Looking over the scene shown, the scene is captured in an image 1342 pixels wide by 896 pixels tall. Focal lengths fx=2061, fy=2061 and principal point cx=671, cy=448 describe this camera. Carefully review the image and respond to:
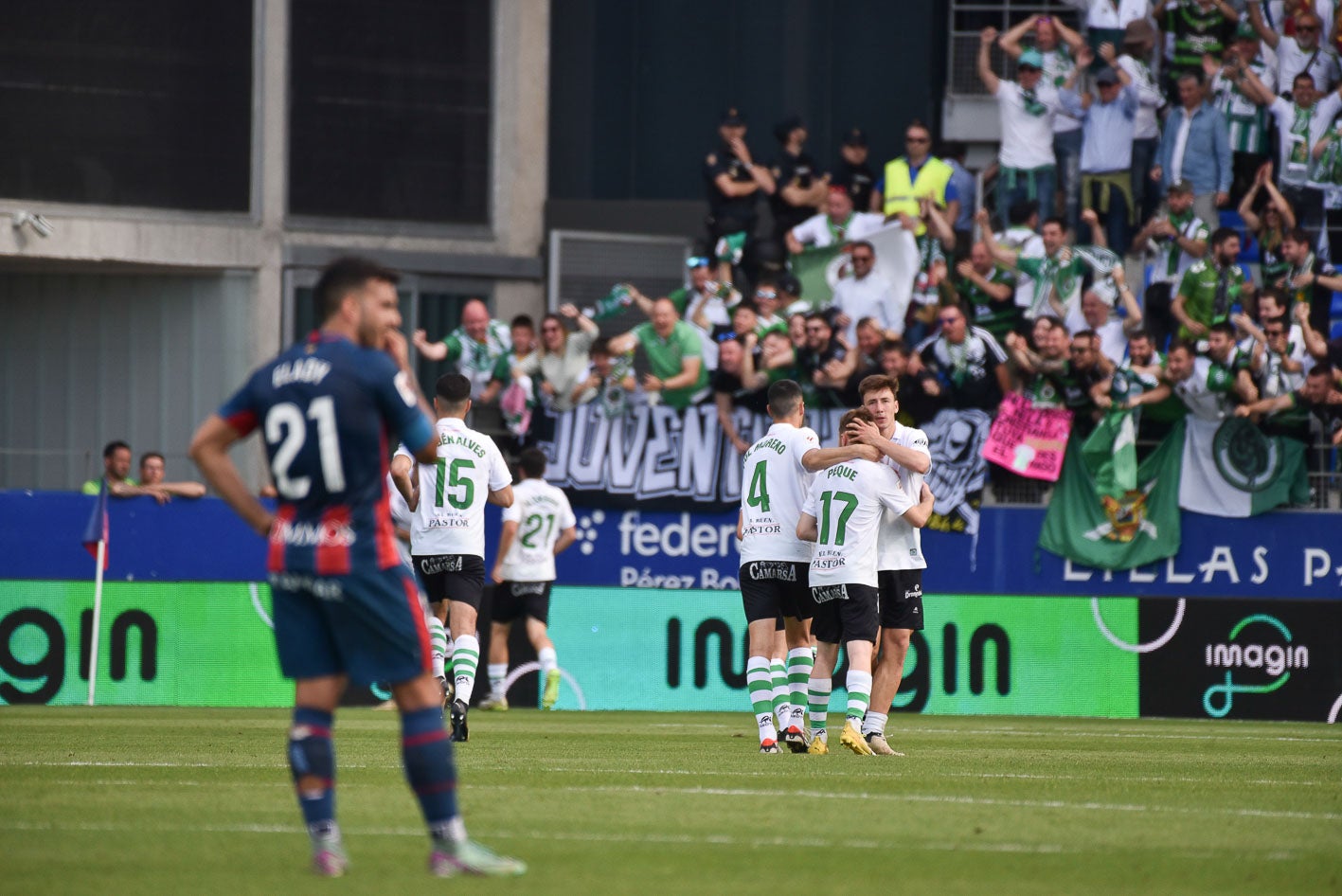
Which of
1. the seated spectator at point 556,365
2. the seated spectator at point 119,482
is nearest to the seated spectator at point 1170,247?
the seated spectator at point 556,365

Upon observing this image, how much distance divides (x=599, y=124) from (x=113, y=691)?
10.9 metres

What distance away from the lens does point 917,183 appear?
23203 mm

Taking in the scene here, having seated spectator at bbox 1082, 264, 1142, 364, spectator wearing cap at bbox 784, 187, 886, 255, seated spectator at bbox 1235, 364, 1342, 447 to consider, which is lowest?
seated spectator at bbox 1235, 364, 1342, 447

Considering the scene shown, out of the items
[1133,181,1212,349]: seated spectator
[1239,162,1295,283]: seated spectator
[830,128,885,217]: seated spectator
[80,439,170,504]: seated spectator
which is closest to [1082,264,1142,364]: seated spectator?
[1133,181,1212,349]: seated spectator

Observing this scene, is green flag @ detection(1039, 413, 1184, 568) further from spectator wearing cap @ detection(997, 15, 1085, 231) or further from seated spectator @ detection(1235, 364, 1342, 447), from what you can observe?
spectator wearing cap @ detection(997, 15, 1085, 231)

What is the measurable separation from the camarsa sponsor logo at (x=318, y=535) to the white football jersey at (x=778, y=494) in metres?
6.37

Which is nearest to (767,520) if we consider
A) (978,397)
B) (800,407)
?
(800,407)

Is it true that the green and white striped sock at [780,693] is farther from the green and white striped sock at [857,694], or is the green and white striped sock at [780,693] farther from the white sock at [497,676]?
the white sock at [497,676]

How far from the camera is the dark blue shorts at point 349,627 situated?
24.2ft

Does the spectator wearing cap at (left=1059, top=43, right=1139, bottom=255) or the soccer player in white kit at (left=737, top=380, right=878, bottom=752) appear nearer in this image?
the soccer player in white kit at (left=737, top=380, right=878, bottom=752)

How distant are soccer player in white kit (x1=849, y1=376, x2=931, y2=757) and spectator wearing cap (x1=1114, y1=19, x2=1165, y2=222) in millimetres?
10494

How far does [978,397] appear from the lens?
21.3 m

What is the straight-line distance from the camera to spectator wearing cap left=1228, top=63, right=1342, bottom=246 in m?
22.0

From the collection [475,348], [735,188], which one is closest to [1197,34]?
[735,188]
